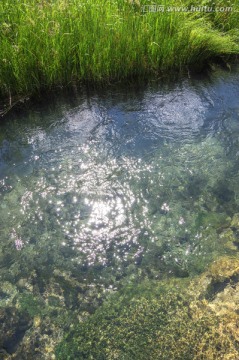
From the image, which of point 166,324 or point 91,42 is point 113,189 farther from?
point 91,42

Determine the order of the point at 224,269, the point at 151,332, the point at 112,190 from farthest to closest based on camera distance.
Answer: the point at 112,190
the point at 224,269
the point at 151,332

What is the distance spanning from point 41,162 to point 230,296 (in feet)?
7.13

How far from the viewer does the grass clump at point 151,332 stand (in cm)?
240

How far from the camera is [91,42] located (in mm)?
4531

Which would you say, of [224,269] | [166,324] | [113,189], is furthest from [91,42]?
[166,324]

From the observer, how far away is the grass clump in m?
2.40

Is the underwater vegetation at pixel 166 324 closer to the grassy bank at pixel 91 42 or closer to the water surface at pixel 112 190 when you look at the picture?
the water surface at pixel 112 190

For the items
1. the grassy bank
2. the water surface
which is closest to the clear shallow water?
the water surface

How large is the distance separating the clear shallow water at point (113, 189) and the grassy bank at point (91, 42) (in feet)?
1.23

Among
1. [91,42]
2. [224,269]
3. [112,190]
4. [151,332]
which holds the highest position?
[91,42]

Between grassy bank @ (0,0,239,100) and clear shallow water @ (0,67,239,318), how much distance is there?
1.23 ft

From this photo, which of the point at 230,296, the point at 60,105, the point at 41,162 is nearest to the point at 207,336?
the point at 230,296

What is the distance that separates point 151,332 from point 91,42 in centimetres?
346

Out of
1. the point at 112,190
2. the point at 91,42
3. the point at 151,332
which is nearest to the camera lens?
the point at 151,332
